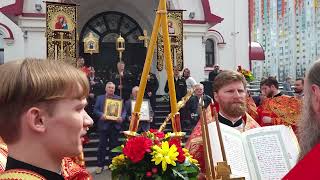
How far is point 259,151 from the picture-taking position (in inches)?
118

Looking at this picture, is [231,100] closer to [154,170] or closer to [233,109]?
[233,109]

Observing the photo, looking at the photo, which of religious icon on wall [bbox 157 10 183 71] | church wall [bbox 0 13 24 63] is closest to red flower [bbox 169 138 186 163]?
religious icon on wall [bbox 157 10 183 71]

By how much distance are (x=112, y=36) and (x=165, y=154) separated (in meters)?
15.8

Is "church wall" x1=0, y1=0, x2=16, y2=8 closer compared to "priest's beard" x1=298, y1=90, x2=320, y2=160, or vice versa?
"priest's beard" x1=298, y1=90, x2=320, y2=160

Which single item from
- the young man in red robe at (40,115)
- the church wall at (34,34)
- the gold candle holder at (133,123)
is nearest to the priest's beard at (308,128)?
the young man in red robe at (40,115)

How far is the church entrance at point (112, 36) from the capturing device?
1823cm

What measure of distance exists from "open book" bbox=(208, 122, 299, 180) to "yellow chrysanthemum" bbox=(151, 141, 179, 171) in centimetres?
26

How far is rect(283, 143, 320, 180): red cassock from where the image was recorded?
160cm

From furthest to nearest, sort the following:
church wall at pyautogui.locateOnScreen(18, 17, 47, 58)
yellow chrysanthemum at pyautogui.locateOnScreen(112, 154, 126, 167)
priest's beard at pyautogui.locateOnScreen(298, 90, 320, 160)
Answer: church wall at pyautogui.locateOnScreen(18, 17, 47, 58) < yellow chrysanthemum at pyautogui.locateOnScreen(112, 154, 126, 167) < priest's beard at pyautogui.locateOnScreen(298, 90, 320, 160)

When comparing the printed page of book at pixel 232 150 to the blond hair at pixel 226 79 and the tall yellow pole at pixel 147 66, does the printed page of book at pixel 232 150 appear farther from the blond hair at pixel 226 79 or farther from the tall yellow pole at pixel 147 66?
the blond hair at pixel 226 79

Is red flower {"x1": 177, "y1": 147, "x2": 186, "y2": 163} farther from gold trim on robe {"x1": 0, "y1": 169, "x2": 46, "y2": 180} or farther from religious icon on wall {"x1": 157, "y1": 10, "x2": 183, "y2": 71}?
religious icon on wall {"x1": 157, "y1": 10, "x2": 183, "y2": 71}

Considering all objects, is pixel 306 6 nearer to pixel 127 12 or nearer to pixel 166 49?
pixel 127 12

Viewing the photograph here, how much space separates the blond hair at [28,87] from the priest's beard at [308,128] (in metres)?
1.04

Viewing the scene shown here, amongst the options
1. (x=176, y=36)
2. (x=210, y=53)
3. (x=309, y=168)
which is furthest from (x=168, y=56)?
(x=210, y=53)
